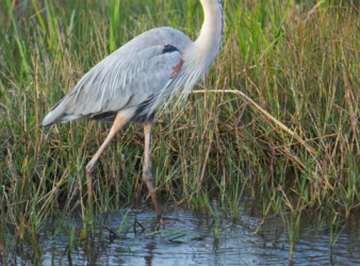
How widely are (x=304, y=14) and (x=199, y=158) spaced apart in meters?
1.95

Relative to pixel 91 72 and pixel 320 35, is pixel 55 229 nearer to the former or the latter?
pixel 91 72

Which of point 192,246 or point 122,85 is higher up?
point 122,85

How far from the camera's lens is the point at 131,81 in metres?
5.80

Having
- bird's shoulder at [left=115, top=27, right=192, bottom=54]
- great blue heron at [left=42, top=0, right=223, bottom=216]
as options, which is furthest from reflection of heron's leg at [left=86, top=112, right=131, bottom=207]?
bird's shoulder at [left=115, top=27, right=192, bottom=54]

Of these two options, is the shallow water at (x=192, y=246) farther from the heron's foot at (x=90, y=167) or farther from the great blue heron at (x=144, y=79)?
the great blue heron at (x=144, y=79)

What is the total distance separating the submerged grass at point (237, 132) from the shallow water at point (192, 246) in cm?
18

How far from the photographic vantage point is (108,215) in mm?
5445

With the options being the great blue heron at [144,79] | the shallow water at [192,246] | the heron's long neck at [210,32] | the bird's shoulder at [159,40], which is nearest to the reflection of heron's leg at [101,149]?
the great blue heron at [144,79]

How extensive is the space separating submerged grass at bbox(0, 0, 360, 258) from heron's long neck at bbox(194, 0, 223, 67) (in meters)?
0.27

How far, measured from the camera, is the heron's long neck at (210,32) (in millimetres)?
5574

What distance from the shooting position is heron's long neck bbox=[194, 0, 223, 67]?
5574 mm

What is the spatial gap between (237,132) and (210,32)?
0.75 m

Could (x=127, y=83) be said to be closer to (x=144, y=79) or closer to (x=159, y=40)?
(x=144, y=79)

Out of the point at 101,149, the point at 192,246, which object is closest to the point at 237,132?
the point at 101,149
